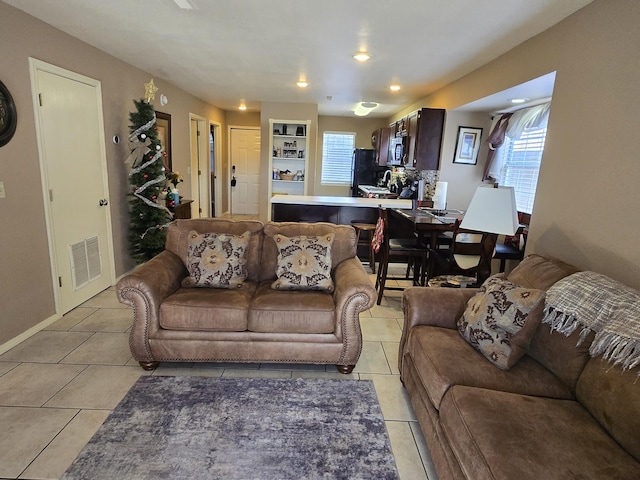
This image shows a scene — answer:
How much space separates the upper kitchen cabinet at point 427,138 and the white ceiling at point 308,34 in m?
0.40

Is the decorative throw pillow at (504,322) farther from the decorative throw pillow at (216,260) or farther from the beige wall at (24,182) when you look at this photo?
the beige wall at (24,182)

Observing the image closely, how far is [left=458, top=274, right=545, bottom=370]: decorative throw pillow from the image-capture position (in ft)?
5.97

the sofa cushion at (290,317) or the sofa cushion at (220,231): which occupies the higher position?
the sofa cushion at (220,231)

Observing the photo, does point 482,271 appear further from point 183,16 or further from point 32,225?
point 32,225

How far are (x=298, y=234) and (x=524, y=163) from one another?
2.94 metres

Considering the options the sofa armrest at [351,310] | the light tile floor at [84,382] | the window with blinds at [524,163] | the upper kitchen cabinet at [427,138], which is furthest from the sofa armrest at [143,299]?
the upper kitchen cabinet at [427,138]

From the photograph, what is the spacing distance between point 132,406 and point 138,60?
3.72m

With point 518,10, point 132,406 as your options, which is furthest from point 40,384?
point 518,10

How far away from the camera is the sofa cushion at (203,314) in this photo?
7.87ft

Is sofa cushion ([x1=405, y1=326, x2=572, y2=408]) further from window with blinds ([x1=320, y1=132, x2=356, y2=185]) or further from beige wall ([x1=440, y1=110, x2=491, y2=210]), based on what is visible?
window with blinds ([x1=320, y1=132, x2=356, y2=185])

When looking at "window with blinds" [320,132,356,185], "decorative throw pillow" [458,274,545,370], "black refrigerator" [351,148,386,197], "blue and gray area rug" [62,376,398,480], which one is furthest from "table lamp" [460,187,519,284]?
"window with blinds" [320,132,356,185]

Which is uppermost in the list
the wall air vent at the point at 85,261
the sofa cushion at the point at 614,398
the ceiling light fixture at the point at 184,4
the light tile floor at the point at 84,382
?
the ceiling light fixture at the point at 184,4

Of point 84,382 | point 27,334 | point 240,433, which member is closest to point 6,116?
point 27,334

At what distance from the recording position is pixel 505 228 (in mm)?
2451
